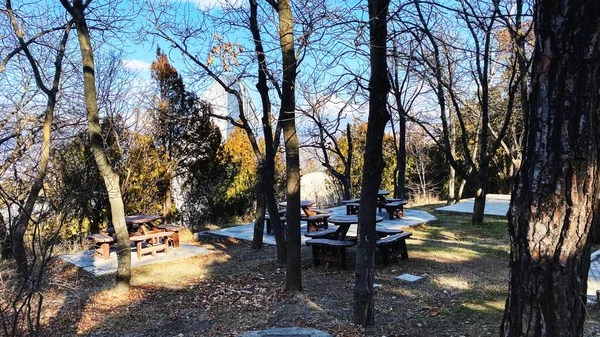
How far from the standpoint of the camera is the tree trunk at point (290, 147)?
4.99 meters

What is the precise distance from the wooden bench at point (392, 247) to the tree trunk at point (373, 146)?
8.14ft

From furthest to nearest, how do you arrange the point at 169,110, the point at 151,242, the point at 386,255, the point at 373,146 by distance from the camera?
the point at 169,110
the point at 151,242
the point at 386,255
the point at 373,146

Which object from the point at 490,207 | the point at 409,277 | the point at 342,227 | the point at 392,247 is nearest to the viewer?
the point at 409,277

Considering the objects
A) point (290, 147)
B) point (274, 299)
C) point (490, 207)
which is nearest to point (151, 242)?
point (274, 299)

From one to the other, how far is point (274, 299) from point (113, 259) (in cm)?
400

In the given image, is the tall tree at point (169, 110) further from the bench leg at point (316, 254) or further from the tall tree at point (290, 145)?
the tall tree at point (290, 145)

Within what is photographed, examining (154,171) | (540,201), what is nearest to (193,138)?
(154,171)

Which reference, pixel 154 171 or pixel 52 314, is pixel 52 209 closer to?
pixel 52 314

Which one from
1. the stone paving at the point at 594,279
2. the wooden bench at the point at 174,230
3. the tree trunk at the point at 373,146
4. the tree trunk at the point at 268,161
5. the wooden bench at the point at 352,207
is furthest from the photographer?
the wooden bench at the point at 352,207

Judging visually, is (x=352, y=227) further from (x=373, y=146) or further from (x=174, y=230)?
(x=373, y=146)

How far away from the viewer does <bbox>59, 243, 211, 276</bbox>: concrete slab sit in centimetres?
A: 693

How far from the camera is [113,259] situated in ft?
24.9

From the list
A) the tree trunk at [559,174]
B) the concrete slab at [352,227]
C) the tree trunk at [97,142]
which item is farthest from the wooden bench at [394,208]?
the tree trunk at [559,174]

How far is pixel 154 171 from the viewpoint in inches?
434
